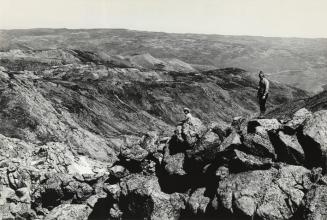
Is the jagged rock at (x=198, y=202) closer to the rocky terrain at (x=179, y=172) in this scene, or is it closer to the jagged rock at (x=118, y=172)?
the rocky terrain at (x=179, y=172)

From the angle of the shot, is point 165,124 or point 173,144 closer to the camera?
point 173,144

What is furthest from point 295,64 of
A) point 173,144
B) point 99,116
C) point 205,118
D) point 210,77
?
point 173,144

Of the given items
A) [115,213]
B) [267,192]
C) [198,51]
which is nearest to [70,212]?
[115,213]

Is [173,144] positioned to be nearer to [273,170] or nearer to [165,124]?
[273,170]

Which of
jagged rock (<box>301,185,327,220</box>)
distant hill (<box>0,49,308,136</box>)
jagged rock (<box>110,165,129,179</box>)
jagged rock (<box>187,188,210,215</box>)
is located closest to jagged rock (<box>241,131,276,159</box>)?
jagged rock (<box>187,188,210,215</box>)

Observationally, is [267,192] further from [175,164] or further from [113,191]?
[113,191]

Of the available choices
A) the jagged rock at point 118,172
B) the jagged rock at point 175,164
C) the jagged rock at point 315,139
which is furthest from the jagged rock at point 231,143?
the jagged rock at point 118,172

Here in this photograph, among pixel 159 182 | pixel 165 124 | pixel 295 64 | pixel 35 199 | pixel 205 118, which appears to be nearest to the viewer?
pixel 159 182
